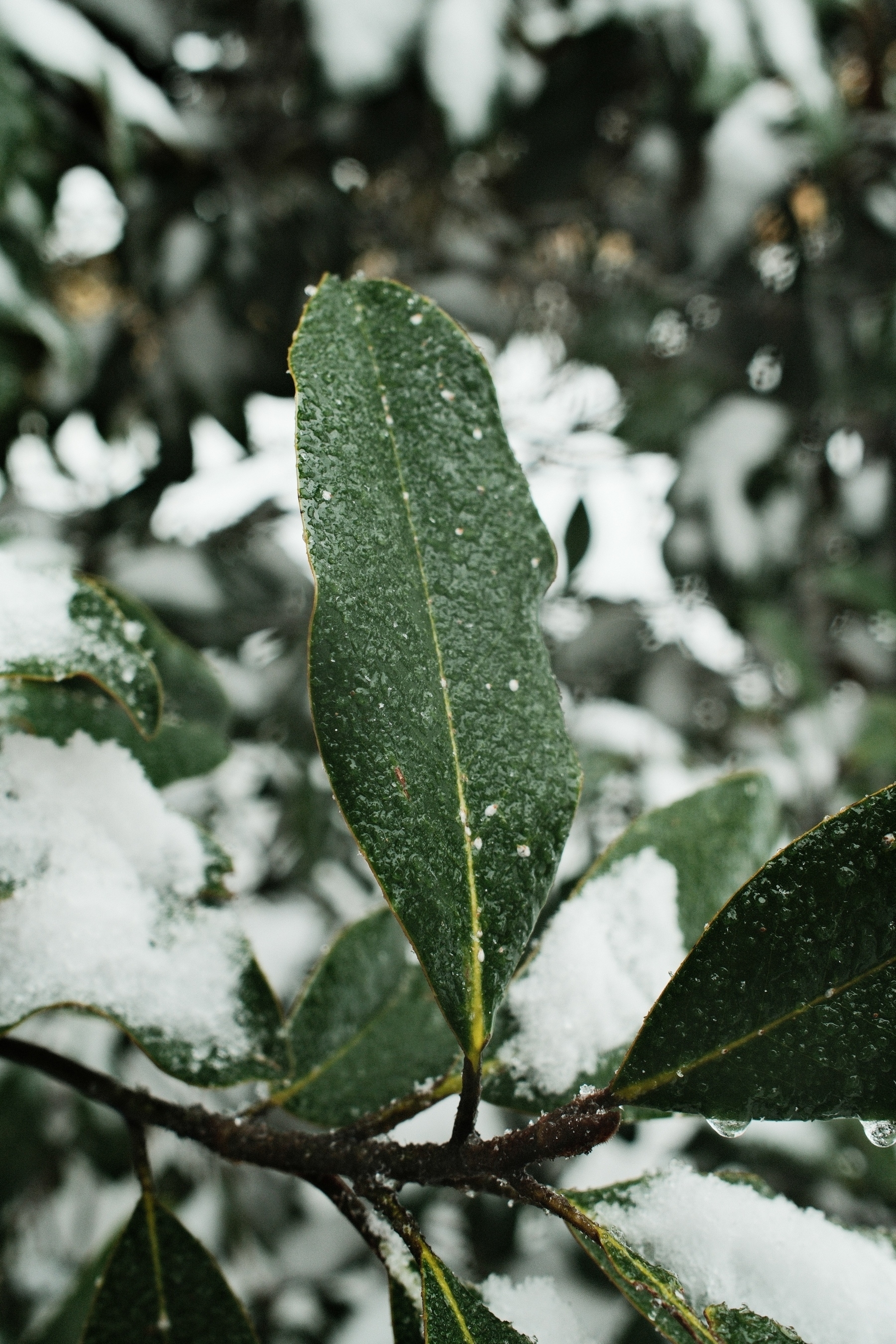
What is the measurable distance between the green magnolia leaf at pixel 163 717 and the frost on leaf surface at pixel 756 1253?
0.83ft

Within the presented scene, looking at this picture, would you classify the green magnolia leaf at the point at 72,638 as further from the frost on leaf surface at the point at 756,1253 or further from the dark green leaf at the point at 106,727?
the frost on leaf surface at the point at 756,1253

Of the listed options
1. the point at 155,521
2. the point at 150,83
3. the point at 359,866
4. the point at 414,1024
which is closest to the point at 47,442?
the point at 155,521

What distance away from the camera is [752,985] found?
293 mm

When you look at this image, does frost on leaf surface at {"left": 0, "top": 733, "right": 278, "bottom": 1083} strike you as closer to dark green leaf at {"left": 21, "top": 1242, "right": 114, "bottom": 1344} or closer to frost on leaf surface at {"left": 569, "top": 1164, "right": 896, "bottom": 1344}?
frost on leaf surface at {"left": 569, "top": 1164, "right": 896, "bottom": 1344}

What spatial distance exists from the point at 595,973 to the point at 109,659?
235mm

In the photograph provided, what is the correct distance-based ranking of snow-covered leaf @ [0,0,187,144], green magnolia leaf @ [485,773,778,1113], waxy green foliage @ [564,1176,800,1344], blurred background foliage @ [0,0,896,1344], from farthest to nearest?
1. blurred background foliage @ [0,0,896,1344]
2. snow-covered leaf @ [0,0,187,144]
3. green magnolia leaf @ [485,773,778,1113]
4. waxy green foliage @ [564,1176,800,1344]

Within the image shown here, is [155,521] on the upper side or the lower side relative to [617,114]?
lower

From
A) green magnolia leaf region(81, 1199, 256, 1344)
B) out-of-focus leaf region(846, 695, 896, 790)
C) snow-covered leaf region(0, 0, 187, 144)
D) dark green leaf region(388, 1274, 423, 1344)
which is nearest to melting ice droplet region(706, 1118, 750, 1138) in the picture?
dark green leaf region(388, 1274, 423, 1344)

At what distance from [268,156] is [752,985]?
1.21 metres

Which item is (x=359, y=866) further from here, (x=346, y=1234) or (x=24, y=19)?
(x=24, y=19)

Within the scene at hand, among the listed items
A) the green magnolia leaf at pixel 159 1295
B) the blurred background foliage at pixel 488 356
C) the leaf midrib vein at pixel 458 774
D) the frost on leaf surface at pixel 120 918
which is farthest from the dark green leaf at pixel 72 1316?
the leaf midrib vein at pixel 458 774

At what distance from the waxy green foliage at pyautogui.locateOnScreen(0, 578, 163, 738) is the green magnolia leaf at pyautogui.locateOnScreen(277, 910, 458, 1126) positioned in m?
0.16

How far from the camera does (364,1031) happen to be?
0.44m

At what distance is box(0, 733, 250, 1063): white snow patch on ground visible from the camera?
0.35m
